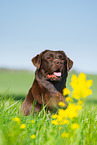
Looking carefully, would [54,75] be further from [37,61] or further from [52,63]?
[37,61]

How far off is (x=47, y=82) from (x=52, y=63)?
1.44 ft

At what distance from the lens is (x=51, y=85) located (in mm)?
4605

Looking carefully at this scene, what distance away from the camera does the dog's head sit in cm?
454

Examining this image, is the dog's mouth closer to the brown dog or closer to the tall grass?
the brown dog

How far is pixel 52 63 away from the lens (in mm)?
4574

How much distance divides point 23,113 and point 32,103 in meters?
0.29

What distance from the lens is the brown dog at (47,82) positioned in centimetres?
448

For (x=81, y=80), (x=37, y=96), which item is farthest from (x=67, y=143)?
(x=37, y=96)

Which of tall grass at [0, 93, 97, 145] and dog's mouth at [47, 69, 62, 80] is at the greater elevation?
dog's mouth at [47, 69, 62, 80]

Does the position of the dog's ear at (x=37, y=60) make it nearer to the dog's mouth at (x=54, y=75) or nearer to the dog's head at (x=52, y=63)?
the dog's head at (x=52, y=63)

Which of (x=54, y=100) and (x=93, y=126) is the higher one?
(x=54, y=100)

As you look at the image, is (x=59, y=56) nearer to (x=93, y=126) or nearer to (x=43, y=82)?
(x=43, y=82)

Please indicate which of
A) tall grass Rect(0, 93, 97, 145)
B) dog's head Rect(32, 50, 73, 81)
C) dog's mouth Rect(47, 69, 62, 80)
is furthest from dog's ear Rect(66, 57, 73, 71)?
tall grass Rect(0, 93, 97, 145)

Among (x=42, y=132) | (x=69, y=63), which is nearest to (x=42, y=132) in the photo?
(x=42, y=132)
